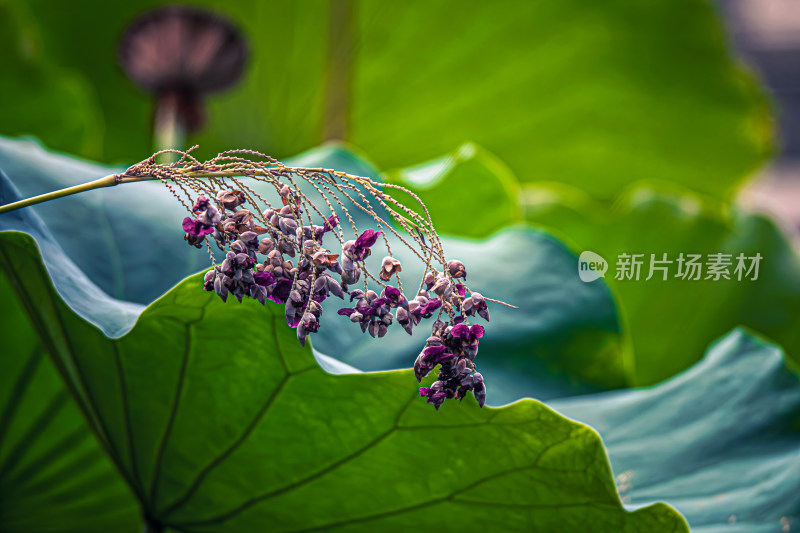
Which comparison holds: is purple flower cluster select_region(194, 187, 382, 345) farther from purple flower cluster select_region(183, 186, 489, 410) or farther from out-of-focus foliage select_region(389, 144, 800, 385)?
out-of-focus foliage select_region(389, 144, 800, 385)

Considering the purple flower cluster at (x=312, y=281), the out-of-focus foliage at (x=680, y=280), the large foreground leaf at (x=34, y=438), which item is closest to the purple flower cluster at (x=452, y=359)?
the purple flower cluster at (x=312, y=281)

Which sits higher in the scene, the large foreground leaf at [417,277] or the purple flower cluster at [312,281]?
the large foreground leaf at [417,277]

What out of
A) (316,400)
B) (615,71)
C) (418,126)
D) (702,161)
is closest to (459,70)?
(418,126)

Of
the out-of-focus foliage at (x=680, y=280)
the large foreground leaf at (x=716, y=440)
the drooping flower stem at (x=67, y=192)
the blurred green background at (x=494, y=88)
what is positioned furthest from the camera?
the blurred green background at (x=494, y=88)

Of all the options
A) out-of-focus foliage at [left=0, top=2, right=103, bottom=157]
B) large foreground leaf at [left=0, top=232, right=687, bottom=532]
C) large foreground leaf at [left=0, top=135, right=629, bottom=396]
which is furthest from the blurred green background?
large foreground leaf at [left=0, top=232, right=687, bottom=532]

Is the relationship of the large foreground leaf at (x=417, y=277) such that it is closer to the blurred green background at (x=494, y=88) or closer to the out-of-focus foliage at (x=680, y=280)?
the out-of-focus foliage at (x=680, y=280)

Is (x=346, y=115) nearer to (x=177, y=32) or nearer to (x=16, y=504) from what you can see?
(x=177, y=32)

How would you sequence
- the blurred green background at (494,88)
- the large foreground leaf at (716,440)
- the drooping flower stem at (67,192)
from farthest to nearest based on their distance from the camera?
1. the blurred green background at (494,88)
2. the large foreground leaf at (716,440)
3. the drooping flower stem at (67,192)
